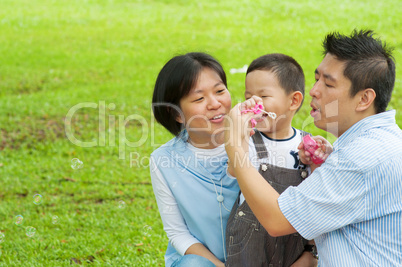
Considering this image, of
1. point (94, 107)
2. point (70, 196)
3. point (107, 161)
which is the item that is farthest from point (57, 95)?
point (70, 196)

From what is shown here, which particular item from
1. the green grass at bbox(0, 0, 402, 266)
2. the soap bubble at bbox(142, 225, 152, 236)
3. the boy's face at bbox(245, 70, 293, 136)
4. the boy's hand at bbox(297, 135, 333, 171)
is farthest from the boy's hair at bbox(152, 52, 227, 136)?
the soap bubble at bbox(142, 225, 152, 236)

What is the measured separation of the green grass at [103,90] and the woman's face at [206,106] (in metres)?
0.73

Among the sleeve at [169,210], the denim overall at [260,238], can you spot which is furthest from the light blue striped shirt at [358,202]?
the sleeve at [169,210]

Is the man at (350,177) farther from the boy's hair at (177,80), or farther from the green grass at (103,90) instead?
the green grass at (103,90)

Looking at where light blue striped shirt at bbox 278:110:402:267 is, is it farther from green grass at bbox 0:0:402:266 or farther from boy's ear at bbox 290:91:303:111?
green grass at bbox 0:0:402:266

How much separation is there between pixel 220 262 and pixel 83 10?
14.7 m

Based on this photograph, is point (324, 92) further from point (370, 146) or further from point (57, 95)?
point (57, 95)

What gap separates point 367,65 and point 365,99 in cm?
16

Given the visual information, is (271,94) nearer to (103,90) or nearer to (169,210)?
(169,210)

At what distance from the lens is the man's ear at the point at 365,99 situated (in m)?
2.22

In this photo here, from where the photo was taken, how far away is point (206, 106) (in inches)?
111

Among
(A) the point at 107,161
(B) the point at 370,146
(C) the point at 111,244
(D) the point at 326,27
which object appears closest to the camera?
(B) the point at 370,146

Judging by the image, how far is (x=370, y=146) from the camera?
2029 mm

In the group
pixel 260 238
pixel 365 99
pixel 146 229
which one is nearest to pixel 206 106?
pixel 260 238
